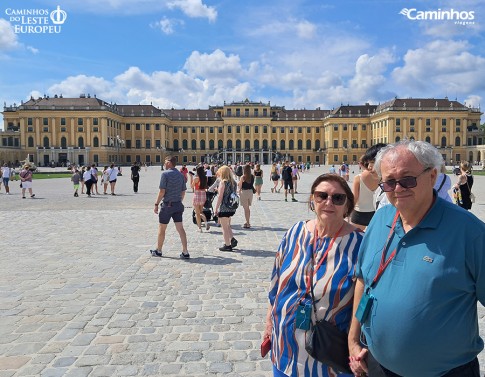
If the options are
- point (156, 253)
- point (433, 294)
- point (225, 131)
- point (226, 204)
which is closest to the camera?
point (433, 294)

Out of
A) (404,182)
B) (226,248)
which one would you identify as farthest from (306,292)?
(226,248)

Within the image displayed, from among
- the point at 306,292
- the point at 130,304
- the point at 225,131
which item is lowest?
the point at 130,304

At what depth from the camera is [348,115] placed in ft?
306

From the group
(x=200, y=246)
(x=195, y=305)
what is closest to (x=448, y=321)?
(x=195, y=305)

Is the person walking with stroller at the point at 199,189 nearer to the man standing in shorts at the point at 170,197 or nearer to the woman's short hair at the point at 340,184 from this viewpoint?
the man standing in shorts at the point at 170,197

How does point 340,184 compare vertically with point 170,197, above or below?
above

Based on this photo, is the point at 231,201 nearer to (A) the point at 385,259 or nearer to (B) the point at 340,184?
(B) the point at 340,184

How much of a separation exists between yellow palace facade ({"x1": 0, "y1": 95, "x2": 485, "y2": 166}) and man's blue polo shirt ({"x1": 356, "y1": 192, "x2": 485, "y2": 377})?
79.4m

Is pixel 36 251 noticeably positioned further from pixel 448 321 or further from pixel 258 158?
pixel 258 158

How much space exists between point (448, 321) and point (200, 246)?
23.6 feet

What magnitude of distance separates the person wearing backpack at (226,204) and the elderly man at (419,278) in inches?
236

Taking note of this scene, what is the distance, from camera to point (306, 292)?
2.41 metres

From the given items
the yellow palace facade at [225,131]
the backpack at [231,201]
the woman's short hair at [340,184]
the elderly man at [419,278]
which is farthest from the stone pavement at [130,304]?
the yellow palace facade at [225,131]

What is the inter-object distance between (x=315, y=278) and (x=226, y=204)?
5806 millimetres
